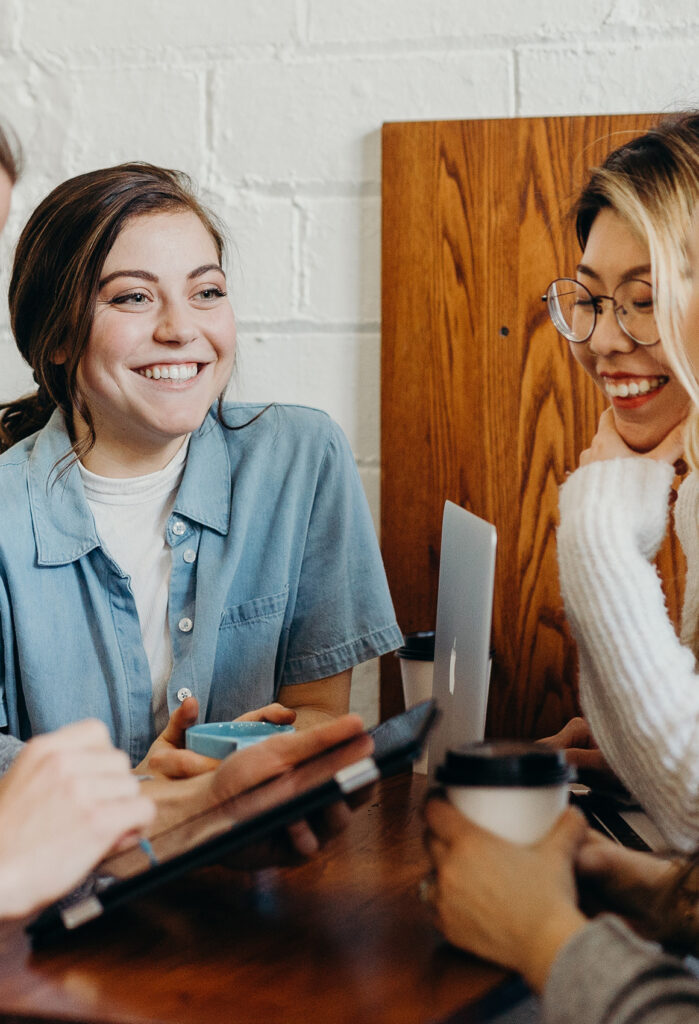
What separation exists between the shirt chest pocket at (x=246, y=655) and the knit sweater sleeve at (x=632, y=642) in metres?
0.45

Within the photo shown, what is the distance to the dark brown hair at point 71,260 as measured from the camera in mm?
1276

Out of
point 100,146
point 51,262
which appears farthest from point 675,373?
point 100,146

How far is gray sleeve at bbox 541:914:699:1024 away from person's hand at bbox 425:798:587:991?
0.05ft

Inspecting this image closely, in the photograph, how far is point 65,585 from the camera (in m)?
1.27

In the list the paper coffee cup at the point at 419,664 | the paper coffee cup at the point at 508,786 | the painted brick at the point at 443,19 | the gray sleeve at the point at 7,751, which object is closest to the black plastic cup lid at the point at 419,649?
the paper coffee cup at the point at 419,664

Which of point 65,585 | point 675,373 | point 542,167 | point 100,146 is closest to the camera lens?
point 675,373

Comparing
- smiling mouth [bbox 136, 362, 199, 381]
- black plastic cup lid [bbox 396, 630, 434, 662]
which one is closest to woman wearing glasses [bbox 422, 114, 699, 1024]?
black plastic cup lid [bbox 396, 630, 434, 662]

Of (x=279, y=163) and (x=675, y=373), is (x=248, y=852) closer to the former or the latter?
(x=675, y=373)

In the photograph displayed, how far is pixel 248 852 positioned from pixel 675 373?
661 millimetres

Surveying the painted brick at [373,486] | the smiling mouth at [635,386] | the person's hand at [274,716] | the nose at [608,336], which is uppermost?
the nose at [608,336]

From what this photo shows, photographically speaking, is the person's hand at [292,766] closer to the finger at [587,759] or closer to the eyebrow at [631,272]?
the finger at [587,759]

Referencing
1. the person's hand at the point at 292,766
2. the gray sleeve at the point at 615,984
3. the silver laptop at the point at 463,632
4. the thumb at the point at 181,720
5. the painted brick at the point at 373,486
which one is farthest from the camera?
the painted brick at the point at 373,486

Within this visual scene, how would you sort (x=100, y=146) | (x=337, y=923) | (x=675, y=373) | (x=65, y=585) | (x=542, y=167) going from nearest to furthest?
(x=337, y=923) < (x=675, y=373) < (x=65, y=585) < (x=542, y=167) < (x=100, y=146)

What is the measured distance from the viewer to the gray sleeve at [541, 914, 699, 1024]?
582 mm
